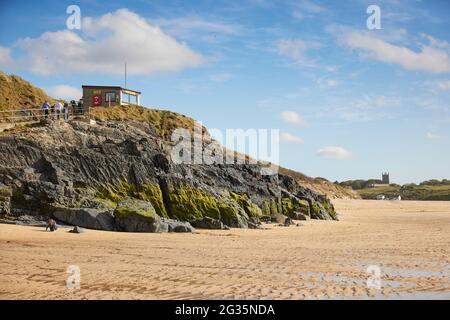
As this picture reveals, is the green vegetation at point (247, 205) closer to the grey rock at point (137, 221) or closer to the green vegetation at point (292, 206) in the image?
the green vegetation at point (292, 206)

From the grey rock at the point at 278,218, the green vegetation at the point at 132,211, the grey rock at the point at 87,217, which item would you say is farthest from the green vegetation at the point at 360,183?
the grey rock at the point at 87,217

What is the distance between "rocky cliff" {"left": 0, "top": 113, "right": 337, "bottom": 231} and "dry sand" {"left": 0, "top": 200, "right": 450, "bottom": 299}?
9.82 feet

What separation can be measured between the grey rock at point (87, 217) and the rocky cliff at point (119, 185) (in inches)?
1.8

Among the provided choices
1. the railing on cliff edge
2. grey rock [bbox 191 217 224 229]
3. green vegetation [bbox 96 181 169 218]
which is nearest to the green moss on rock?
green vegetation [bbox 96 181 169 218]

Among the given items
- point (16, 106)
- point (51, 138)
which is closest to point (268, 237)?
point (51, 138)

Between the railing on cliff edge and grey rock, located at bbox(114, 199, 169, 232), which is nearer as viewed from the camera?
grey rock, located at bbox(114, 199, 169, 232)

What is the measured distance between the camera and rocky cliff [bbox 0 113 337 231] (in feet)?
76.5

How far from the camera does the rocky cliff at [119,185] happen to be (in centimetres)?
2333

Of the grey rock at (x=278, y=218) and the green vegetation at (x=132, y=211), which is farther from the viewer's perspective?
the grey rock at (x=278, y=218)

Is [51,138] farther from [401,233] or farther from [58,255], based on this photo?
[401,233]

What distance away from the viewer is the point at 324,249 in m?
17.4

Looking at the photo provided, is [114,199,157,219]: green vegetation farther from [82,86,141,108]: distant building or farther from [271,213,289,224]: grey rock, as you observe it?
[82,86,141,108]: distant building

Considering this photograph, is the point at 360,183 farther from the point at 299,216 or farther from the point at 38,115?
the point at 38,115
